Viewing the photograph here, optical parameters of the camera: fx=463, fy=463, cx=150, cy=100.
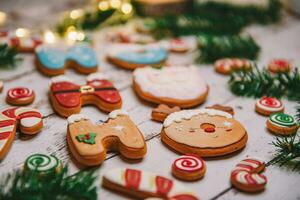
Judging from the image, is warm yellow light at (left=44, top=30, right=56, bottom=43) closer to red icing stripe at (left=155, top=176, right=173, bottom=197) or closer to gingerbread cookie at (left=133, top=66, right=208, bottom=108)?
gingerbread cookie at (left=133, top=66, right=208, bottom=108)

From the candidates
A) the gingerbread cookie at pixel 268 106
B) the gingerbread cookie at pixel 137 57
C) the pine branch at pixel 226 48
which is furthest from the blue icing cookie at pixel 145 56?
the gingerbread cookie at pixel 268 106

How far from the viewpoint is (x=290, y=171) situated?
3.27ft

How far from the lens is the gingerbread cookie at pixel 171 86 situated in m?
1.22

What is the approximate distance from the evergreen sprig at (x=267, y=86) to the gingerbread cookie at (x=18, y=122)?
1.85 ft

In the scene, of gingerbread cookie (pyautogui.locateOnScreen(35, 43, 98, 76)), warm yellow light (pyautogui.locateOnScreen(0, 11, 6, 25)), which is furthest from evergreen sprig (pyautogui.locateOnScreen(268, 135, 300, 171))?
warm yellow light (pyautogui.locateOnScreen(0, 11, 6, 25))

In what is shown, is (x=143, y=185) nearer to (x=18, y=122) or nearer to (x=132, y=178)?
(x=132, y=178)

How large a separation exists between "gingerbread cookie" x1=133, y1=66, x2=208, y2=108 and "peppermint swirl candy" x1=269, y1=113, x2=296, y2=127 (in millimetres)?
201

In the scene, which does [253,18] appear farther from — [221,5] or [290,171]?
[290,171]

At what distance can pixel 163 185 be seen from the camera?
2.96 ft

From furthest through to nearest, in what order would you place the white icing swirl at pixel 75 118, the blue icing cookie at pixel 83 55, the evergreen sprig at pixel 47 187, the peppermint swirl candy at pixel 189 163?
the blue icing cookie at pixel 83 55
the white icing swirl at pixel 75 118
the peppermint swirl candy at pixel 189 163
the evergreen sprig at pixel 47 187

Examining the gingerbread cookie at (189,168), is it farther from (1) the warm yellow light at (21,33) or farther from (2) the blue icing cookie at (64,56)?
(1) the warm yellow light at (21,33)

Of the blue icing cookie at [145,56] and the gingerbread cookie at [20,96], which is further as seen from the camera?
the blue icing cookie at [145,56]

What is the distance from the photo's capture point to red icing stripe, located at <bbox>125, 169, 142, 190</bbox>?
896mm

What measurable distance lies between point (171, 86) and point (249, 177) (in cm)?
40
